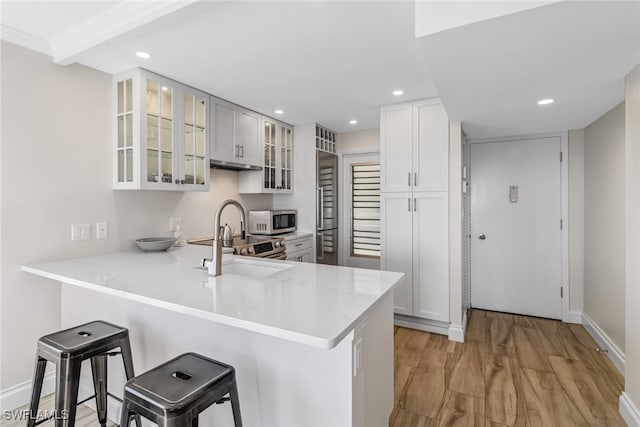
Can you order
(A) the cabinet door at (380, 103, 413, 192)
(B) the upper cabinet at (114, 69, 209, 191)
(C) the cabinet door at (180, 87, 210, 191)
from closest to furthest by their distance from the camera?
(B) the upper cabinet at (114, 69, 209, 191) < (C) the cabinet door at (180, 87, 210, 191) < (A) the cabinet door at (380, 103, 413, 192)

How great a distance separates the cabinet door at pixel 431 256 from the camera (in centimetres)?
315

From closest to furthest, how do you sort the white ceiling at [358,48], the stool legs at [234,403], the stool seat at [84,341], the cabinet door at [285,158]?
1. the stool legs at [234,403]
2. the white ceiling at [358,48]
3. the stool seat at [84,341]
4. the cabinet door at [285,158]

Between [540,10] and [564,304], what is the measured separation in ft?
11.4

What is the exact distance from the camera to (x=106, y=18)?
1.89 m

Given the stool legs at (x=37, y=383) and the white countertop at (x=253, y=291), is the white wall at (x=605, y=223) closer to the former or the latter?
the white countertop at (x=253, y=291)

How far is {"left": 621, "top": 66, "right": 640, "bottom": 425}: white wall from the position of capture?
5.96ft

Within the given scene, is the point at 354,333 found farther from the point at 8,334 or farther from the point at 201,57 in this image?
the point at 8,334

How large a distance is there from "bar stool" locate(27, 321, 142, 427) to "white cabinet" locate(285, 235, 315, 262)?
207 cm

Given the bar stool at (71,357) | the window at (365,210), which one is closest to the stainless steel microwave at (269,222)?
the window at (365,210)

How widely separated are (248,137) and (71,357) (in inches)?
100

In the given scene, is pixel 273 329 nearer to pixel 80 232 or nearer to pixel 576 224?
pixel 80 232

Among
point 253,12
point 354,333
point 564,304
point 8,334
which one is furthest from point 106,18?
point 564,304

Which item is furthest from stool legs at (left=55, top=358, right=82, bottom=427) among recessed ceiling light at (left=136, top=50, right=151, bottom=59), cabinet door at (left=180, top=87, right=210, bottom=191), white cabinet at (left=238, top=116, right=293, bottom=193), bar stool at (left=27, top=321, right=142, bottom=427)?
white cabinet at (left=238, top=116, right=293, bottom=193)

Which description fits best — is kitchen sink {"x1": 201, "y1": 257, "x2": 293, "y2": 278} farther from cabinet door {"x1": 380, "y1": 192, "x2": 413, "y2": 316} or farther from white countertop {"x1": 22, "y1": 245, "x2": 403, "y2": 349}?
cabinet door {"x1": 380, "y1": 192, "x2": 413, "y2": 316}
